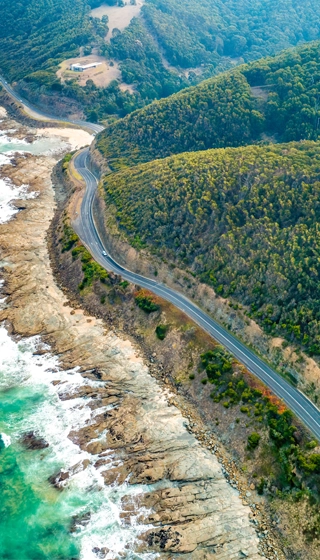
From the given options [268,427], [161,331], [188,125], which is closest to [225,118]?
[188,125]

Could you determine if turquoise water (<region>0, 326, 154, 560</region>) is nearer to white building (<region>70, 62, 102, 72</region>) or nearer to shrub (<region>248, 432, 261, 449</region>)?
shrub (<region>248, 432, 261, 449</region>)

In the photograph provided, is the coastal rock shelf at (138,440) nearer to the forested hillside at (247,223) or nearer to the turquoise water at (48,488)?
the turquoise water at (48,488)

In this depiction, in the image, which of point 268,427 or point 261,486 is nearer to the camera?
point 261,486

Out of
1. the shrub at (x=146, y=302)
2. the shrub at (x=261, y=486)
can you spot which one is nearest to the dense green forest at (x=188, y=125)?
the shrub at (x=146, y=302)

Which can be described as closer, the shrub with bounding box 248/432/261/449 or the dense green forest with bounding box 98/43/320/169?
the shrub with bounding box 248/432/261/449

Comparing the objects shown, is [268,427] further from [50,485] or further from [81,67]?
[81,67]

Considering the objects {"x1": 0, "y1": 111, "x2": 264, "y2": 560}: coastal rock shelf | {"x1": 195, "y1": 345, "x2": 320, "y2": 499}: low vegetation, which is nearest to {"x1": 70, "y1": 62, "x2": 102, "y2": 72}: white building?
{"x1": 0, "y1": 111, "x2": 264, "y2": 560}: coastal rock shelf
